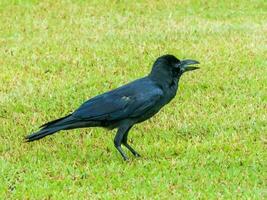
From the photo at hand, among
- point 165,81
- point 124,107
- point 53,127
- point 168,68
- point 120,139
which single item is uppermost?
point 168,68

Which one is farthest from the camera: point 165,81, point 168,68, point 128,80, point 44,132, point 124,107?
point 128,80

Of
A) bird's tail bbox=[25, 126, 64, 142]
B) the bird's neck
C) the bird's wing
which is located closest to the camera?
bird's tail bbox=[25, 126, 64, 142]

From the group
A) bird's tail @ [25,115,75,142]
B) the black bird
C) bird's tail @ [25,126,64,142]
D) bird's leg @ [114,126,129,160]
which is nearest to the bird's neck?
the black bird

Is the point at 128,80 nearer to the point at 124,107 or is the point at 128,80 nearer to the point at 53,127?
the point at 124,107

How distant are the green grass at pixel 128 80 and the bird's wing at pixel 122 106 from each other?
541 mm

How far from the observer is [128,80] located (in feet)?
43.4

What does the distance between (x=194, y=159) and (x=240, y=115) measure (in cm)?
215

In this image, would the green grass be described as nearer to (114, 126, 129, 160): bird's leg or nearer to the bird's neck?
(114, 126, 129, 160): bird's leg

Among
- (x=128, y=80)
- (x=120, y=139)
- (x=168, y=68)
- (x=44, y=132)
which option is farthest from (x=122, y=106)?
(x=128, y=80)

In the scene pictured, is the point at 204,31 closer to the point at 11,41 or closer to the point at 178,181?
the point at 11,41

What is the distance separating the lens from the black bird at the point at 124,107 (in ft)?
29.4

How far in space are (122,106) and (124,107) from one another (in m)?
0.03

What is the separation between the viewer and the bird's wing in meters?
8.98

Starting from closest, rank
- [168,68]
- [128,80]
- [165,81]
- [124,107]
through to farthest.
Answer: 1. [124,107]
2. [165,81]
3. [168,68]
4. [128,80]
